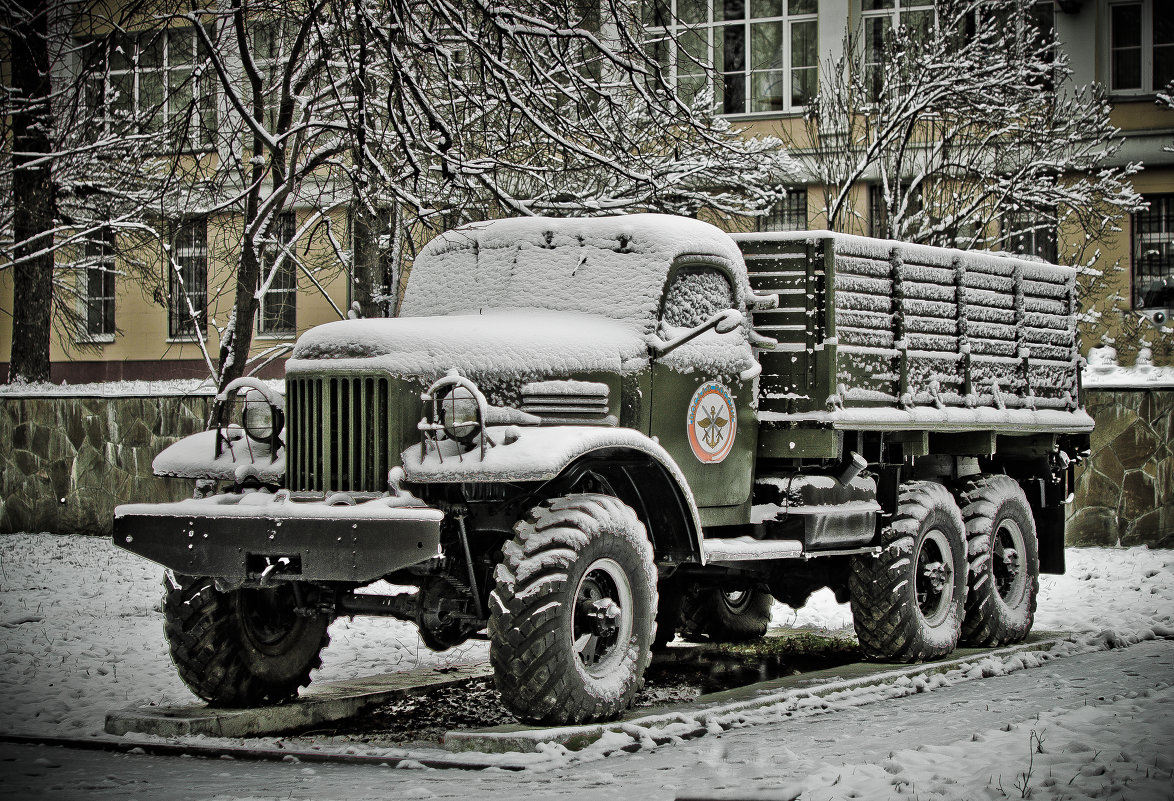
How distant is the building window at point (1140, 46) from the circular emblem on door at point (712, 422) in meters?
21.5

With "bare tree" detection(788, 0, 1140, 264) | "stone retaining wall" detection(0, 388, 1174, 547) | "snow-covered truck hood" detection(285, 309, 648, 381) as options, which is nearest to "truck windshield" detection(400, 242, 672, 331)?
"snow-covered truck hood" detection(285, 309, 648, 381)

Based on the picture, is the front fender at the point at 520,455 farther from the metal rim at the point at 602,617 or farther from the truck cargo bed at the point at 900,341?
the truck cargo bed at the point at 900,341

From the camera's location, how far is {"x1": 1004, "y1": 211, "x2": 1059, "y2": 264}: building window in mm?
21500

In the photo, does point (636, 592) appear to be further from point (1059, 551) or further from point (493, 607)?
point (1059, 551)

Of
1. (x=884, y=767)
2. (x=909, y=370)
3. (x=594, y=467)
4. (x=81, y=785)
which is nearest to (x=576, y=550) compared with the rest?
(x=594, y=467)

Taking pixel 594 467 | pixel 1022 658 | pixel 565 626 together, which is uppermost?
pixel 594 467

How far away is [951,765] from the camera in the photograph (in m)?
5.97

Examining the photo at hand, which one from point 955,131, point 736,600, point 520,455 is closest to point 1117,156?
point 955,131

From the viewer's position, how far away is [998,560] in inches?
440

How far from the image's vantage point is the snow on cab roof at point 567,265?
8.38m

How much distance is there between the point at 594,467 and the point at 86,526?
38.8ft

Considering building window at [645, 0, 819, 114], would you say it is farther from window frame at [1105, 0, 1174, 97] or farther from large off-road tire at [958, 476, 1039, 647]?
large off-road tire at [958, 476, 1039, 647]

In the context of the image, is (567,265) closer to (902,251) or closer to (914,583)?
(902,251)

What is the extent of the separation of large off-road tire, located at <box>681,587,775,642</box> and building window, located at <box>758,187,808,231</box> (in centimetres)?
Answer: 1592
